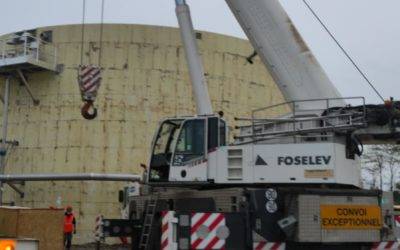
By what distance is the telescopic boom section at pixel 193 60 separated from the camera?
14.5 metres

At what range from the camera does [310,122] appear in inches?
437

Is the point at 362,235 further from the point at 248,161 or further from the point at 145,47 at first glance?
the point at 145,47

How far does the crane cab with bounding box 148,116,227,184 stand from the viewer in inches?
435

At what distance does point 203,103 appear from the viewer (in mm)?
14500

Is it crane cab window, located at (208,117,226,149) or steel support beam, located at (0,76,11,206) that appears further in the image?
steel support beam, located at (0,76,11,206)

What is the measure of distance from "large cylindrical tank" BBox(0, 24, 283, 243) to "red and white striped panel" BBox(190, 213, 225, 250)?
51.3 feet

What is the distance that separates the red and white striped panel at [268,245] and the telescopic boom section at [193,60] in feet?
17.2

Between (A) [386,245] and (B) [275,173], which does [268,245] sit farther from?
(A) [386,245]

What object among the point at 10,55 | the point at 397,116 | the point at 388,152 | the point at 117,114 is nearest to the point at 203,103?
the point at 397,116

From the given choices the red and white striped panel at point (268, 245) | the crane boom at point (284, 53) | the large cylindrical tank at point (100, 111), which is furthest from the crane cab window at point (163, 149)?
the large cylindrical tank at point (100, 111)

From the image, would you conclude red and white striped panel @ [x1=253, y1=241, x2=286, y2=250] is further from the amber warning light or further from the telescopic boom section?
the amber warning light

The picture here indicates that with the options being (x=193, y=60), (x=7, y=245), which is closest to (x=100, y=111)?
(x=193, y=60)

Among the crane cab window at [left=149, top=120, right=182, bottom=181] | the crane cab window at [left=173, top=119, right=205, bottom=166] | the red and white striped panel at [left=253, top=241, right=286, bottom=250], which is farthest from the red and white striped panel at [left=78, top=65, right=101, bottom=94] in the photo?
the red and white striped panel at [left=253, top=241, right=286, bottom=250]

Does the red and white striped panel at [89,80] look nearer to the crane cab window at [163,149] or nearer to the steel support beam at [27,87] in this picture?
the crane cab window at [163,149]
